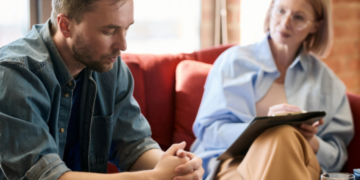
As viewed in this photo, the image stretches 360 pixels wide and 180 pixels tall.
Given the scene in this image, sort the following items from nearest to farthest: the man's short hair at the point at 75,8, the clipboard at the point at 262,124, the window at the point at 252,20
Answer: the man's short hair at the point at 75,8, the clipboard at the point at 262,124, the window at the point at 252,20

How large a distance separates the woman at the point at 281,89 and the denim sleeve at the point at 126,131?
0.32 m

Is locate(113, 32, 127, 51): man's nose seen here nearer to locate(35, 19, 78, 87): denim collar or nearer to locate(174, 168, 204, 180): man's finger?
locate(35, 19, 78, 87): denim collar

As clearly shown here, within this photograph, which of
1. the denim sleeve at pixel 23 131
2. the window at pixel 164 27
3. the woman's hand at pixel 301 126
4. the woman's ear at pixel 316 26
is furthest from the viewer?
the window at pixel 164 27

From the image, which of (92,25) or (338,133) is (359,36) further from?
(92,25)

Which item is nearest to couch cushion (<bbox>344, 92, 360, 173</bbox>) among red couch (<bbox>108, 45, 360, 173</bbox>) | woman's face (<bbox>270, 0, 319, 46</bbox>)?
red couch (<bbox>108, 45, 360, 173</bbox>)

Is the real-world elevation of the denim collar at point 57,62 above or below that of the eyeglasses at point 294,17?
below

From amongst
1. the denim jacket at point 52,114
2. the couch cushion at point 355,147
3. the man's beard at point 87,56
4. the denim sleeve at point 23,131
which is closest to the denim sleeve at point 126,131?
the denim jacket at point 52,114

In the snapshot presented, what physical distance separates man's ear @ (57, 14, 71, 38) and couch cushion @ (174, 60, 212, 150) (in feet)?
2.45

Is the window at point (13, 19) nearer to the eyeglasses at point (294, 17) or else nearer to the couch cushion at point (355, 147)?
the eyeglasses at point (294, 17)

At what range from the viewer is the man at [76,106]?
0.86m

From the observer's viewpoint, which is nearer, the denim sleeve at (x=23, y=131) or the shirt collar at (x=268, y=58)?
the denim sleeve at (x=23, y=131)

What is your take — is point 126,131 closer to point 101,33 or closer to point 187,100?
point 101,33

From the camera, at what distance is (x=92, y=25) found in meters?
0.95

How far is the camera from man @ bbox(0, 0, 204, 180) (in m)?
0.86
